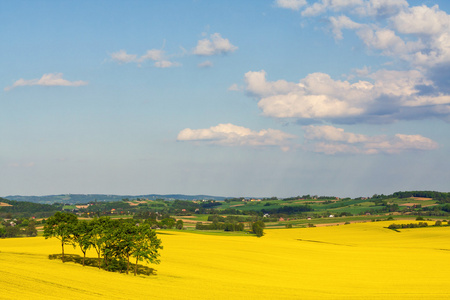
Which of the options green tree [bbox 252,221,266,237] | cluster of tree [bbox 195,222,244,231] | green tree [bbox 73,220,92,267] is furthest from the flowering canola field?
cluster of tree [bbox 195,222,244,231]

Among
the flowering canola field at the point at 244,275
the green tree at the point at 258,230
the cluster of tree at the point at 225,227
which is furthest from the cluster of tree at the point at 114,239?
the cluster of tree at the point at 225,227

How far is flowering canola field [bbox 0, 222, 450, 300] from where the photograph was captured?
5059cm

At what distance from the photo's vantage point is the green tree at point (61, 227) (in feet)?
241

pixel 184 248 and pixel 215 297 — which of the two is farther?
pixel 184 248

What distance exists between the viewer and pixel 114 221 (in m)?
74.3

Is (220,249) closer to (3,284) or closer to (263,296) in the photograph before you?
(263,296)

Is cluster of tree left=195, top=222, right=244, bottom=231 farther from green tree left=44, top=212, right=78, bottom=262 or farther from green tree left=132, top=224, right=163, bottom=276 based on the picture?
green tree left=132, top=224, right=163, bottom=276

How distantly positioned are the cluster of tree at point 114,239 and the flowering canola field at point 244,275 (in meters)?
3.41


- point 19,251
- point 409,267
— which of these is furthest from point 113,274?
point 409,267

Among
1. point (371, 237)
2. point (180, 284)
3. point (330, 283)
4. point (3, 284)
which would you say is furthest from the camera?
point (371, 237)

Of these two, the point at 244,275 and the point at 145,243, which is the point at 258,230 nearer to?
the point at 244,275

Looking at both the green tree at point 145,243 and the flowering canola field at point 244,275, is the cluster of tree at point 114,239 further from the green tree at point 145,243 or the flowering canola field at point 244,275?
the flowering canola field at point 244,275

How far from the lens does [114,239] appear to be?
2707 inches

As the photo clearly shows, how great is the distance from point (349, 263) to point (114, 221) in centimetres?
4086
